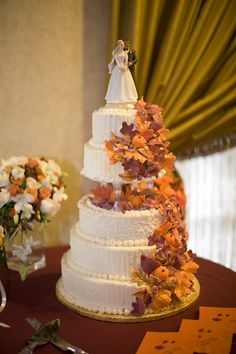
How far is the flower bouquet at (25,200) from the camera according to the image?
192 cm

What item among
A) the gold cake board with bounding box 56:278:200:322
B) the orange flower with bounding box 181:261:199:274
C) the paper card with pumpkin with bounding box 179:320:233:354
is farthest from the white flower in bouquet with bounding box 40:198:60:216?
the paper card with pumpkin with bounding box 179:320:233:354

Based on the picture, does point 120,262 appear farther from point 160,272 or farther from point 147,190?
point 147,190

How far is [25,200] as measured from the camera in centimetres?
193

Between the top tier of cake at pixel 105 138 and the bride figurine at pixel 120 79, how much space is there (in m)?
0.03

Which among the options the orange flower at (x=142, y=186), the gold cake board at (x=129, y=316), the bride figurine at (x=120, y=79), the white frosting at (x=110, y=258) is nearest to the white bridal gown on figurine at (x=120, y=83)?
the bride figurine at (x=120, y=79)

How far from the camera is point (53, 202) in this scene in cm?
200

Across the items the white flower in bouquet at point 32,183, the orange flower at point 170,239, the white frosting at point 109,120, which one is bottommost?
the orange flower at point 170,239

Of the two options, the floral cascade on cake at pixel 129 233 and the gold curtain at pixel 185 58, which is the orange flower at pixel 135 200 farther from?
the gold curtain at pixel 185 58

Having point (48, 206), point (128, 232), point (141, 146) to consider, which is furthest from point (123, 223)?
point (48, 206)

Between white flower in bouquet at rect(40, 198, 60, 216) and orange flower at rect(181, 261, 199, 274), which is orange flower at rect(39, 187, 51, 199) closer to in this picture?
white flower in bouquet at rect(40, 198, 60, 216)

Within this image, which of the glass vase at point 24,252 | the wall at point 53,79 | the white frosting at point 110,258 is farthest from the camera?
the wall at point 53,79

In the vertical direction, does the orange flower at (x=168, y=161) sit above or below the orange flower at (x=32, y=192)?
above

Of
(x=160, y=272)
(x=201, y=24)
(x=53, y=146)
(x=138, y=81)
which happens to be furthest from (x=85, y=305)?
(x=201, y=24)

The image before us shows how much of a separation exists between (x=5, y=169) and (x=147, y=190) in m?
0.61
